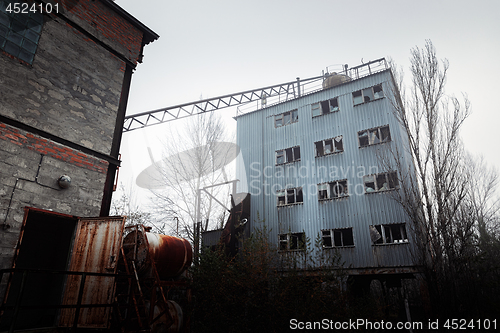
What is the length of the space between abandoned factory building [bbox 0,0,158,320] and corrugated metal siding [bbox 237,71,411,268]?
11469 millimetres

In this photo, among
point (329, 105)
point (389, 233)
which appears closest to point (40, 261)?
point (389, 233)

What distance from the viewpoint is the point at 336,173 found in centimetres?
1709

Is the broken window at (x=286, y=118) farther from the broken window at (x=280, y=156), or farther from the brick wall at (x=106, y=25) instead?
the brick wall at (x=106, y=25)

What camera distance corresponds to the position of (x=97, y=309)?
666cm

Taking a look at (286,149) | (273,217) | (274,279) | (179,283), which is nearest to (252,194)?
(273,217)

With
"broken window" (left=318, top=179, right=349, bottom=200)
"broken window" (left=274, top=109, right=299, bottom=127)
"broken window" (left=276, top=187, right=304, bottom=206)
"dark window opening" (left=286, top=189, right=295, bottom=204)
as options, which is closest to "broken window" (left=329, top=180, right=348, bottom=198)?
"broken window" (left=318, top=179, right=349, bottom=200)

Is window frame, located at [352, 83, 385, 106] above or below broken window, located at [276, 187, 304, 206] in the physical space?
above

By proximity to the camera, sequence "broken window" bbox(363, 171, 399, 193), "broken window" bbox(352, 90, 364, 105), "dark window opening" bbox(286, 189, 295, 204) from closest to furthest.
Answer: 1. "broken window" bbox(363, 171, 399, 193)
2. "dark window opening" bbox(286, 189, 295, 204)
3. "broken window" bbox(352, 90, 364, 105)

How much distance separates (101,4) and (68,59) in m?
2.43

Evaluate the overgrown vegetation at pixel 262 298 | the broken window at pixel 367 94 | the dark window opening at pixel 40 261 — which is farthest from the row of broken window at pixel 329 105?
the dark window opening at pixel 40 261

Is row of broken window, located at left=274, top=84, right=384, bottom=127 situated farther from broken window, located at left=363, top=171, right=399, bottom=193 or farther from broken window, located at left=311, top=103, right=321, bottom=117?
broken window, located at left=363, top=171, right=399, bottom=193

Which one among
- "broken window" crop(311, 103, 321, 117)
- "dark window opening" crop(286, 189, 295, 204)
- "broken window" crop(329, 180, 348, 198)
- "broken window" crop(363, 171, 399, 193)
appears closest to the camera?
"broken window" crop(363, 171, 399, 193)

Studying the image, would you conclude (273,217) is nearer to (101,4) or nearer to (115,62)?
(115,62)

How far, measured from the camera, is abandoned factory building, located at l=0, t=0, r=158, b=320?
642 cm
